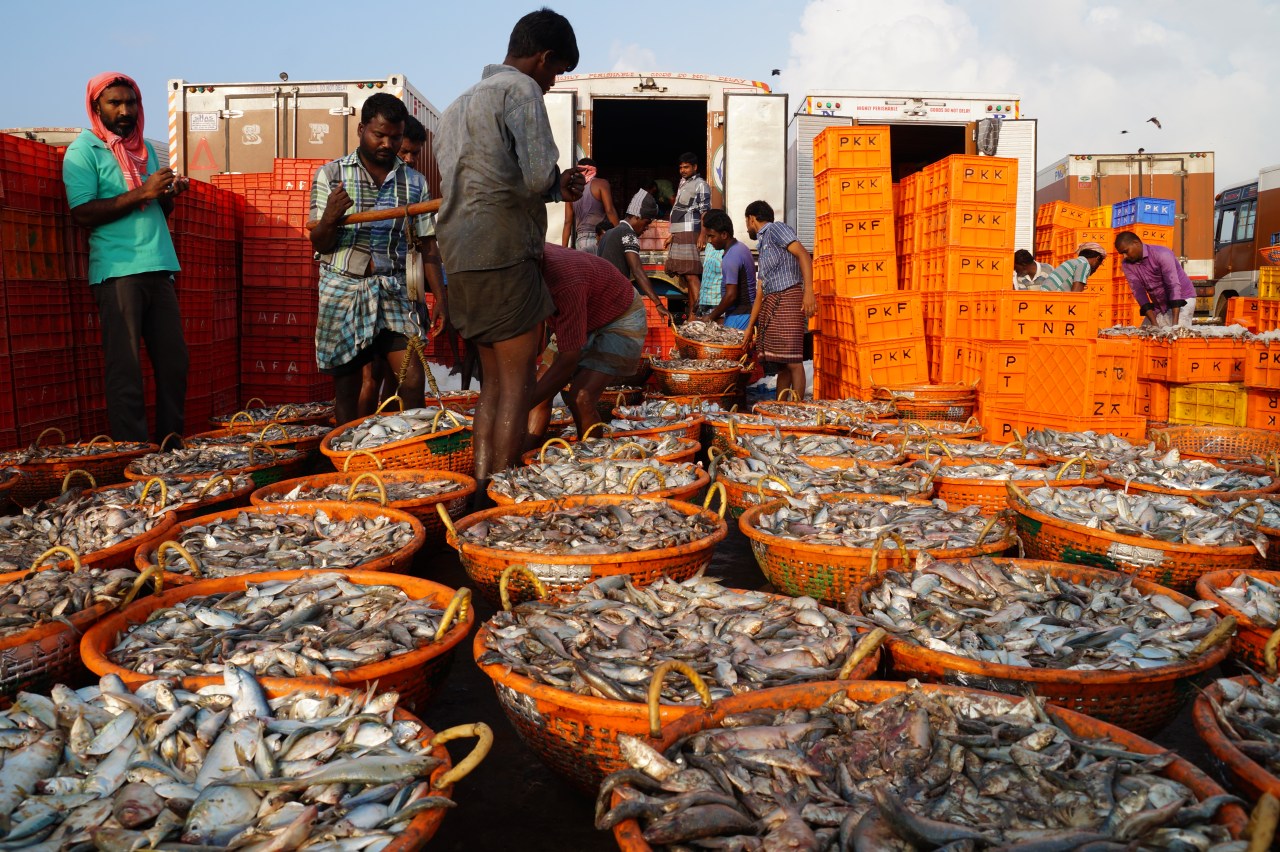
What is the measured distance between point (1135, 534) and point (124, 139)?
20.5 feet

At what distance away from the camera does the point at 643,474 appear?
4.16 meters

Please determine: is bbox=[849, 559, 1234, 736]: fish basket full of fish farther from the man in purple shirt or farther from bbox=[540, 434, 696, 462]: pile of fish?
the man in purple shirt

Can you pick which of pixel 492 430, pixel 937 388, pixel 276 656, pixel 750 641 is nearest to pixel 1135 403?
pixel 937 388

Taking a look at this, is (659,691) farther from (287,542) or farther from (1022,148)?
(1022,148)

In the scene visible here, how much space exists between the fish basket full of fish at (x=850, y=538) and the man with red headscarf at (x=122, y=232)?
4.30 metres

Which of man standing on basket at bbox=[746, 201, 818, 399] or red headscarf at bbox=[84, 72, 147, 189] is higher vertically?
red headscarf at bbox=[84, 72, 147, 189]

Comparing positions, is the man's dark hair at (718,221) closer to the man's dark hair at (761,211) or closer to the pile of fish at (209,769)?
the man's dark hair at (761,211)

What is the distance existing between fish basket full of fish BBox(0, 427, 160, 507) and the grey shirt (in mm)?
2363

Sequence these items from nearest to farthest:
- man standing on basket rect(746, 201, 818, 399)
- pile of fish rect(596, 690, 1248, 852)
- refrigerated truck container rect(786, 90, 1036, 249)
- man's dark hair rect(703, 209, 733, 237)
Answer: pile of fish rect(596, 690, 1248, 852) < man standing on basket rect(746, 201, 818, 399) < man's dark hair rect(703, 209, 733, 237) < refrigerated truck container rect(786, 90, 1036, 249)

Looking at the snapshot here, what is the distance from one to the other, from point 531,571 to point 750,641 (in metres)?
0.84

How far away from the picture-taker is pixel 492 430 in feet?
14.6

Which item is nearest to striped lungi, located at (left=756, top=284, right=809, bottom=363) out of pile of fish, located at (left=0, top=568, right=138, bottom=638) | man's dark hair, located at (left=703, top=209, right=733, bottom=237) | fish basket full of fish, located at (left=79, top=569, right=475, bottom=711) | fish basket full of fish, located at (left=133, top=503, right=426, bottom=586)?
man's dark hair, located at (left=703, top=209, right=733, bottom=237)

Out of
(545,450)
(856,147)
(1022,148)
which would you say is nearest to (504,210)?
(545,450)

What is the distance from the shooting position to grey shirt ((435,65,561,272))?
13.4 feet
